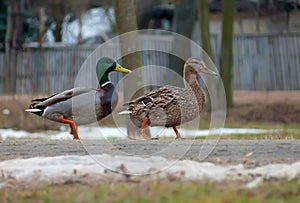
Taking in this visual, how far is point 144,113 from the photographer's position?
9023 millimetres

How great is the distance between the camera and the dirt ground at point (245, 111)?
60.8 ft

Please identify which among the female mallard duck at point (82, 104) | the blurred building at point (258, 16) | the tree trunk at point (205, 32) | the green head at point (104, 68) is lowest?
the female mallard duck at point (82, 104)

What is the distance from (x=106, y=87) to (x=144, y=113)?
0.77 metres

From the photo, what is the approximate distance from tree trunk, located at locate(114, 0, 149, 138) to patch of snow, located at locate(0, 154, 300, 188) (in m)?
5.25

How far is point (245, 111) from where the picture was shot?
829 inches

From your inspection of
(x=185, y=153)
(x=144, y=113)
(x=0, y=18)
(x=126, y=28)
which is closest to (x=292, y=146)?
(x=185, y=153)

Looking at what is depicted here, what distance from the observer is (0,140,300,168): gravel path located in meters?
7.13

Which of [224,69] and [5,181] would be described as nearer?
[5,181]

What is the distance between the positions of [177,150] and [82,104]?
211 centimetres

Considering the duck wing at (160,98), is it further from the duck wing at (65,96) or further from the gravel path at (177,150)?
the duck wing at (65,96)

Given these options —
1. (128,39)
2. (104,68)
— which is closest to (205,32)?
(128,39)

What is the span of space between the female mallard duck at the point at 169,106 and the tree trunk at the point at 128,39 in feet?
9.24

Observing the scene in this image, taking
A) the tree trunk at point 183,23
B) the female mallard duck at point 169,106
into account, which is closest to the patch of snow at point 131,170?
the female mallard duck at point 169,106

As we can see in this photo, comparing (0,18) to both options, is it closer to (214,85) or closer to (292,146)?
(214,85)
